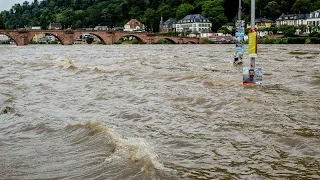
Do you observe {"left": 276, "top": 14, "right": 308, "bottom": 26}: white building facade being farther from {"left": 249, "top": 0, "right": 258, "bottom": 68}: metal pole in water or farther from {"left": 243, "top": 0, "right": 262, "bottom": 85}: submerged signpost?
{"left": 249, "top": 0, "right": 258, "bottom": 68}: metal pole in water

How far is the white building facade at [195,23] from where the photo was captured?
152 m

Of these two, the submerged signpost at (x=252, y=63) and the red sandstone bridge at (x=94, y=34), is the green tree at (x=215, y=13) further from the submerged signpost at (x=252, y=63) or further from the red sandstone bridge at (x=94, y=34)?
the submerged signpost at (x=252, y=63)

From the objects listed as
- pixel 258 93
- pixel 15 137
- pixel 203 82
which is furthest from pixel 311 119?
pixel 203 82

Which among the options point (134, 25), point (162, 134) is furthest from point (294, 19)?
point (162, 134)

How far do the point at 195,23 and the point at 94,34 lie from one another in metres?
48.6

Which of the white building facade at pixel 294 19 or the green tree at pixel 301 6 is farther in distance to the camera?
the green tree at pixel 301 6

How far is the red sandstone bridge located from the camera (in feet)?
359

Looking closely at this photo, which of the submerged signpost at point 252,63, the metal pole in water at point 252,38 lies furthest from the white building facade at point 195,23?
the metal pole in water at point 252,38

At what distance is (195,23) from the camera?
502 feet

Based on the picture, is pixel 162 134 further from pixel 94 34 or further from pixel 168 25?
pixel 168 25

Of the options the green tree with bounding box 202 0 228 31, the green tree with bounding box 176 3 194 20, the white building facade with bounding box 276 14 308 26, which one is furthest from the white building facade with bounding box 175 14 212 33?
the white building facade with bounding box 276 14 308 26

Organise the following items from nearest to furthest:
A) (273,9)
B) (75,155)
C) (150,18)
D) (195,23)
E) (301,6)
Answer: (75,155) < (301,6) < (273,9) < (195,23) < (150,18)

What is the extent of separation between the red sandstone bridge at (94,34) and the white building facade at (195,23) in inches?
1226

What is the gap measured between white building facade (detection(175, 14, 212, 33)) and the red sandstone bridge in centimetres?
3114
